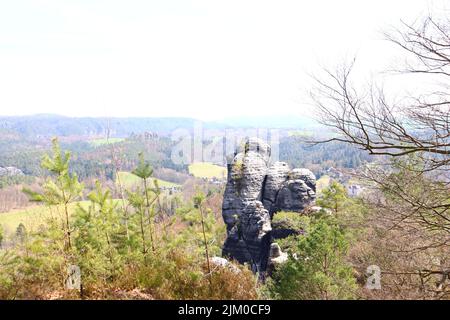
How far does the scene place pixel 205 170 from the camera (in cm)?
10781

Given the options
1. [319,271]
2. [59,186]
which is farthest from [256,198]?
[59,186]

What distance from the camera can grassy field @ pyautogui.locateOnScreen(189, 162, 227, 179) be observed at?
100.0 metres

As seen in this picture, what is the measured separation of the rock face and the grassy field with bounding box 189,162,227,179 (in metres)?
71.7

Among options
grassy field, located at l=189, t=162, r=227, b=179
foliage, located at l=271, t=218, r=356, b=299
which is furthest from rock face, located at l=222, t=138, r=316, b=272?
grassy field, located at l=189, t=162, r=227, b=179

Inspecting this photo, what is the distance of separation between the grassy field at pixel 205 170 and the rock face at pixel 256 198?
2822 inches

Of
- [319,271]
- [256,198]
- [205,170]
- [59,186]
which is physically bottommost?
[205,170]

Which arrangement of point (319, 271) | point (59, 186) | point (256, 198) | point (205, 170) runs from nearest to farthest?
point (59, 186) → point (319, 271) → point (256, 198) → point (205, 170)

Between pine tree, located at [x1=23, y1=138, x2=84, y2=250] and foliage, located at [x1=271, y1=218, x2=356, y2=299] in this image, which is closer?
pine tree, located at [x1=23, y1=138, x2=84, y2=250]

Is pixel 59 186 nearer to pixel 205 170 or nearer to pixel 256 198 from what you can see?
pixel 256 198

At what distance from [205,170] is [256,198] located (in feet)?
278

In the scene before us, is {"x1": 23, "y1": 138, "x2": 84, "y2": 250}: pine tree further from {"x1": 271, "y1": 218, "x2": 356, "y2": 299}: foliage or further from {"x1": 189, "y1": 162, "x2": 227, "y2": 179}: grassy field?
{"x1": 189, "y1": 162, "x2": 227, "y2": 179}: grassy field

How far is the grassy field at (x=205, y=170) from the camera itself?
328 feet
